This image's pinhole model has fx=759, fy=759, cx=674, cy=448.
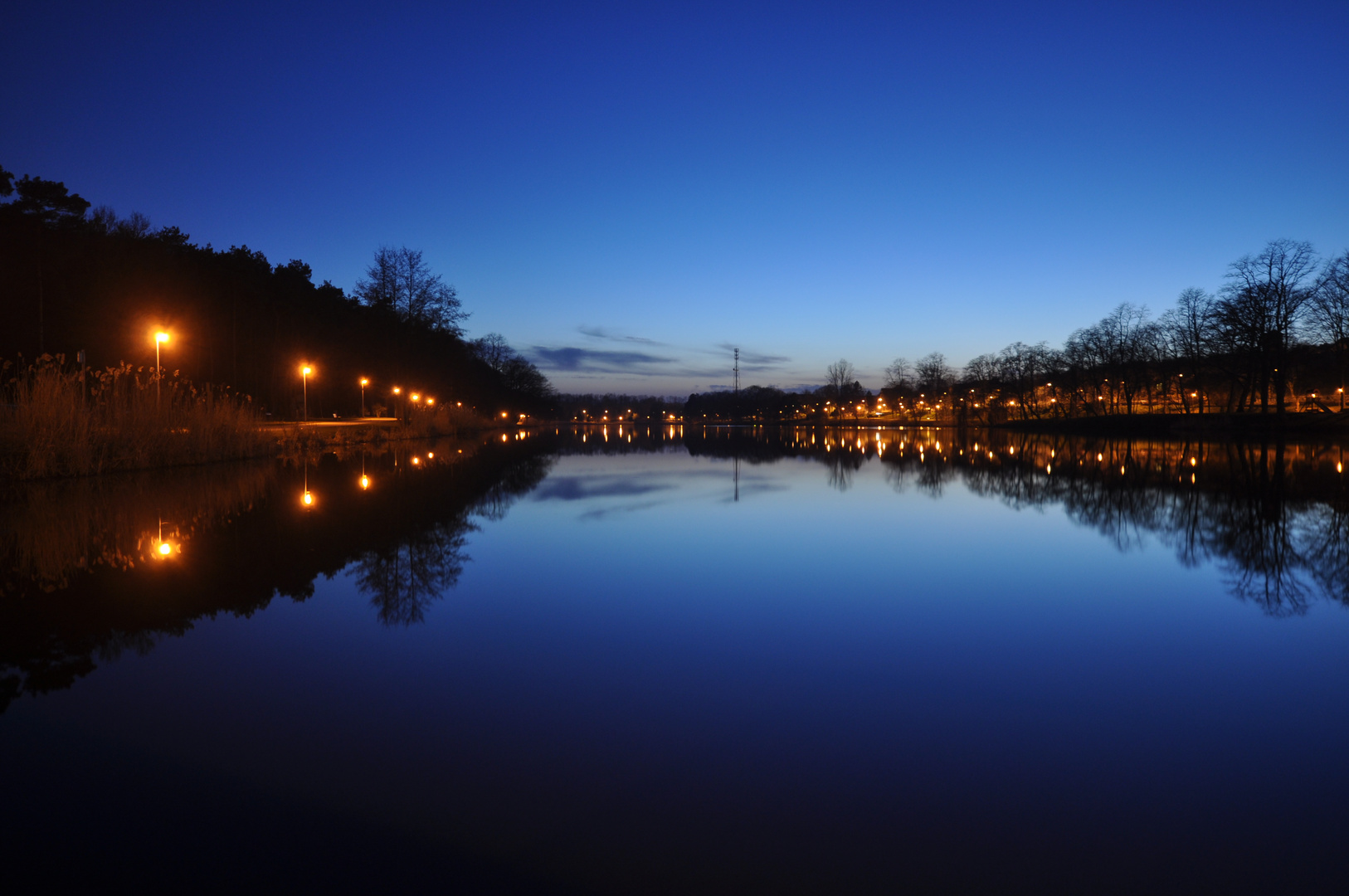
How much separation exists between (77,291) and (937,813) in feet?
130

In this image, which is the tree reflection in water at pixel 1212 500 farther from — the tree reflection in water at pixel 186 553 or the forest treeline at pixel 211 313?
the forest treeline at pixel 211 313

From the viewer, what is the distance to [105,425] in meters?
14.9

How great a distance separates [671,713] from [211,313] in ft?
146

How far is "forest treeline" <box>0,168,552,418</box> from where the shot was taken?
29438mm

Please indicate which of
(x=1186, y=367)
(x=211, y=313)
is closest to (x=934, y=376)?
(x=1186, y=367)

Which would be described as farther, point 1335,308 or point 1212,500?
point 1335,308

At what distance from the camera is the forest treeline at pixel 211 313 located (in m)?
29.4

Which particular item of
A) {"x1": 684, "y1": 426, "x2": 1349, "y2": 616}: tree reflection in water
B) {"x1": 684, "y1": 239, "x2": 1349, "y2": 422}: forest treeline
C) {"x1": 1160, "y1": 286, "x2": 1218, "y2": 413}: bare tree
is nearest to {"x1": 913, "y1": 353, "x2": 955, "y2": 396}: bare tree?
{"x1": 684, "y1": 239, "x2": 1349, "y2": 422}: forest treeline

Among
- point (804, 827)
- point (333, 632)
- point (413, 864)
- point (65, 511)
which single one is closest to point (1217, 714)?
point (804, 827)

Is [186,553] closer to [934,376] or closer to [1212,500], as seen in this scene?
[1212,500]

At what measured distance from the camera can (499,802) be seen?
111 inches

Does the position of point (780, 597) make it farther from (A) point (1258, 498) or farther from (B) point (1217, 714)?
(A) point (1258, 498)

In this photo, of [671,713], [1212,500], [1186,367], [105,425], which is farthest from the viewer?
[1186,367]

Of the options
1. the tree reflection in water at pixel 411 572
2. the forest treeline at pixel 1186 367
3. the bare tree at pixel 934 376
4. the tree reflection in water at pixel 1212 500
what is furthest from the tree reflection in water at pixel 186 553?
the bare tree at pixel 934 376
